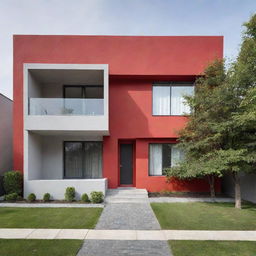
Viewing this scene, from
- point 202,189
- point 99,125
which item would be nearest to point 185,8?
point 99,125

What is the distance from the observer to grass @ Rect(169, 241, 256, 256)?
4.75m

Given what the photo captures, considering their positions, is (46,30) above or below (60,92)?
above

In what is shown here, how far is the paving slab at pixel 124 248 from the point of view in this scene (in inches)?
188

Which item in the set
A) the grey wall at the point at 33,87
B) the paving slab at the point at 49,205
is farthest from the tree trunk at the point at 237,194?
the grey wall at the point at 33,87

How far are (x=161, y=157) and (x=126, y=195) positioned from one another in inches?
119

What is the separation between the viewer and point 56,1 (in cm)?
969

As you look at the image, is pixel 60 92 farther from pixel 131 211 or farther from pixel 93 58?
pixel 131 211

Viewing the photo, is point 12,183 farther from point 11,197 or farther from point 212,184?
point 212,184

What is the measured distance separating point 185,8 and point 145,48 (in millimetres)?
2866

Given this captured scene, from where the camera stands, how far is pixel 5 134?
39.1ft

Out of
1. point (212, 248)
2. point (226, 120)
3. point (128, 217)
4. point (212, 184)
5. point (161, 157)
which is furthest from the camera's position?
point (161, 157)

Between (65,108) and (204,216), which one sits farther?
(65,108)

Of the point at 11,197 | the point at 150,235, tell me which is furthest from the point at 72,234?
the point at 11,197

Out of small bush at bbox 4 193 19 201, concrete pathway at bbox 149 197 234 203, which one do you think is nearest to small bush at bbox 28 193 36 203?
small bush at bbox 4 193 19 201
